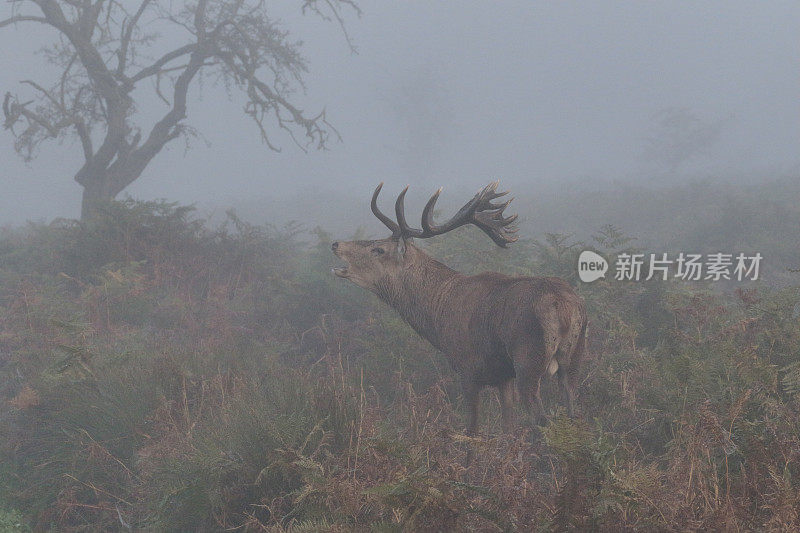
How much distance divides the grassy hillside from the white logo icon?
6.6 inches

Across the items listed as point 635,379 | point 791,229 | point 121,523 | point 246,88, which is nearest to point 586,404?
point 635,379

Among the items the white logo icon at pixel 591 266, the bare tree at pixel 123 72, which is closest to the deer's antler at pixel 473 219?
the white logo icon at pixel 591 266

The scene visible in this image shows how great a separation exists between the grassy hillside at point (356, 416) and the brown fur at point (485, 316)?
488 mm

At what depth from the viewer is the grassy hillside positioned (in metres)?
2.35

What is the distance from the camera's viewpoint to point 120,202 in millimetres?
10438

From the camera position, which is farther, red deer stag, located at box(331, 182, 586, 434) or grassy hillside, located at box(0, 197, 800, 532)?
red deer stag, located at box(331, 182, 586, 434)

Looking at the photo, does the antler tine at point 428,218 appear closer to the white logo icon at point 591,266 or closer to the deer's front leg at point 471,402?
the deer's front leg at point 471,402

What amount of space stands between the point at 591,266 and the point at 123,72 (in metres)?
14.8

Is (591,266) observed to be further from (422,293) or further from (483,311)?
(483,311)

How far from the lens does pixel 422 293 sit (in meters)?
5.16

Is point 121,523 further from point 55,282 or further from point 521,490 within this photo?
point 55,282

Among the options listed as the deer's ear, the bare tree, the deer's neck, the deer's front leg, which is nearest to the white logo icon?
the deer's neck

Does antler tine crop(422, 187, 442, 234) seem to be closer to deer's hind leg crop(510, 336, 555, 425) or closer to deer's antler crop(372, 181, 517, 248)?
deer's antler crop(372, 181, 517, 248)

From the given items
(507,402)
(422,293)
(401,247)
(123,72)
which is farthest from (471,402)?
(123,72)
